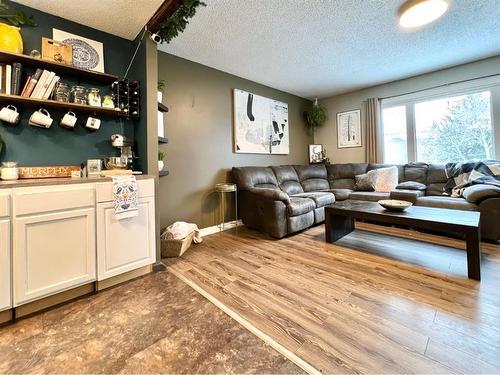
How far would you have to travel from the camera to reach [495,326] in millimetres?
1265

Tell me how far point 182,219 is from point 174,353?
6.42 feet

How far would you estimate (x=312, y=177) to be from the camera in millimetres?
4422

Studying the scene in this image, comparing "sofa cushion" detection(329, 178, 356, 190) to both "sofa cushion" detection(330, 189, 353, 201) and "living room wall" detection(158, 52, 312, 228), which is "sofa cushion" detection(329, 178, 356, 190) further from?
"living room wall" detection(158, 52, 312, 228)

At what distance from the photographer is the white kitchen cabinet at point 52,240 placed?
141 cm

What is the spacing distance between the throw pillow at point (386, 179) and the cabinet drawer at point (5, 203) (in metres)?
4.40

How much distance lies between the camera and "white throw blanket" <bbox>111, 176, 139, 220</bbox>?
69.5 inches

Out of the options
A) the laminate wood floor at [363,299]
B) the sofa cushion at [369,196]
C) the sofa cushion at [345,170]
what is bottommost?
the laminate wood floor at [363,299]

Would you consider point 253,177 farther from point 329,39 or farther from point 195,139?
point 329,39

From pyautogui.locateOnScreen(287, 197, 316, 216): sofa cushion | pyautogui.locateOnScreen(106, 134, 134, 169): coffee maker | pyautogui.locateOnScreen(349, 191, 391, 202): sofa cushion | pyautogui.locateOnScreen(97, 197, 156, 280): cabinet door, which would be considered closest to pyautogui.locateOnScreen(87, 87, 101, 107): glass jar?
pyautogui.locateOnScreen(106, 134, 134, 169): coffee maker

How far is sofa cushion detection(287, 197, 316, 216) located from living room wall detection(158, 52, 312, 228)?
1164mm

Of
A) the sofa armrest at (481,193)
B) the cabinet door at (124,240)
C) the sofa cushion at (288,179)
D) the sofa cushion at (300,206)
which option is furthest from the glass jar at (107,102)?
the sofa armrest at (481,193)

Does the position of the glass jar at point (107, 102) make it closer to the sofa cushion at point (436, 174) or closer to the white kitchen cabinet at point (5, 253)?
the white kitchen cabinet at point (5, 253)

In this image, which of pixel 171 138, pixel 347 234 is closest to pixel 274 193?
pixel 347 234

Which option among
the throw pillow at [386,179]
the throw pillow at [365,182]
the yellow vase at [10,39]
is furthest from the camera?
the throw pillow at [365,182]
